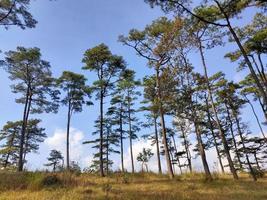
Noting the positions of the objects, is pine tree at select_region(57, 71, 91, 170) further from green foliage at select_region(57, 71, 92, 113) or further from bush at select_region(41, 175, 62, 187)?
bush at select_region(41, 175, 62, 187)

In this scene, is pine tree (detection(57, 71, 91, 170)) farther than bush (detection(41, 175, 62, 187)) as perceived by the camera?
Yes

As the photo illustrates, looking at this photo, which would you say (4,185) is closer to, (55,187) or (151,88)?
(55,187)

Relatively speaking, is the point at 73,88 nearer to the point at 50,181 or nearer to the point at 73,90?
the point at 73,90

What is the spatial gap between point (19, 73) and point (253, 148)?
28.0m

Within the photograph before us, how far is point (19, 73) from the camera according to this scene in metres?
24.4

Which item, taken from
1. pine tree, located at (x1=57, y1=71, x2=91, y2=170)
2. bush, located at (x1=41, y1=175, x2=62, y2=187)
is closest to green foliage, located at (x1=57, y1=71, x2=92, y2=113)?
pine tree, located at (x1=57, y1=71, x2=91, y2=170)

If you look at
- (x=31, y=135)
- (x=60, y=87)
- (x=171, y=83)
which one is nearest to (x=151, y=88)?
(x=171, y=83)

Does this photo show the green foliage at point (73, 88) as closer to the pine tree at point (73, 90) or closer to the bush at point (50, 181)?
the pine tree at point (73, 90)

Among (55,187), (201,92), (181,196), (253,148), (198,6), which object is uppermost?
(198,6)

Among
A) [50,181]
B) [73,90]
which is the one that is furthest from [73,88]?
[50,181]

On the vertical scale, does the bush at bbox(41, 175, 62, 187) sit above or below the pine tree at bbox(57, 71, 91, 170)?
below

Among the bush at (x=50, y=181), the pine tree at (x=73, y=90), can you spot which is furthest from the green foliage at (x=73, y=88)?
the bush at (x=50, y=181)

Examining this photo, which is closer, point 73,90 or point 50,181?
point 50,181

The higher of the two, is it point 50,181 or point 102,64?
point 102,64
